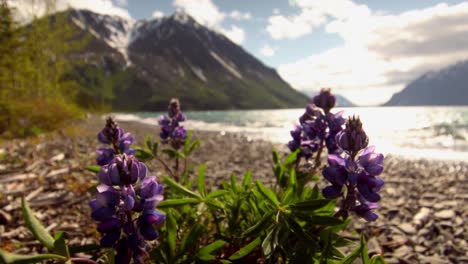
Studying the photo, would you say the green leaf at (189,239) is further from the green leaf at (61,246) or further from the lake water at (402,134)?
the lake water at (402,134)

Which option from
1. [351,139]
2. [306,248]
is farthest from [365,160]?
[306,248]

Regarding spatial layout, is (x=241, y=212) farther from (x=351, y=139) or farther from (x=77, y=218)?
(x=77, y=218)

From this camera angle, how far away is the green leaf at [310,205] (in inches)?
84.7

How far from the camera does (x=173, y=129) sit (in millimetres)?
5000

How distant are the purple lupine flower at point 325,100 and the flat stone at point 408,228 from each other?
101 inches

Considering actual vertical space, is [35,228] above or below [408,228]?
above

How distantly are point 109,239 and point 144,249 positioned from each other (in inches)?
8.3

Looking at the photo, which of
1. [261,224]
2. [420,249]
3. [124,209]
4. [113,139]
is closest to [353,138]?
[261,224]

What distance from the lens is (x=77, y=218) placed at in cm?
466

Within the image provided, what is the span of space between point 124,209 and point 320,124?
2.33 meters

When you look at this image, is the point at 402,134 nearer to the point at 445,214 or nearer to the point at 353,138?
the point at 445,214

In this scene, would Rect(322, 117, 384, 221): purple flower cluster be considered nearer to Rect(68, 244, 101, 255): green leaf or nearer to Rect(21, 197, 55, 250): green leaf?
Rect(68, 244, 101, 255): green leaf

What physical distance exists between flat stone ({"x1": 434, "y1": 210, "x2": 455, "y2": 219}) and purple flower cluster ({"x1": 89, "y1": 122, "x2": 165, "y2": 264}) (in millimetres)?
5448

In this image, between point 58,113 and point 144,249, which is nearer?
point 144,249
